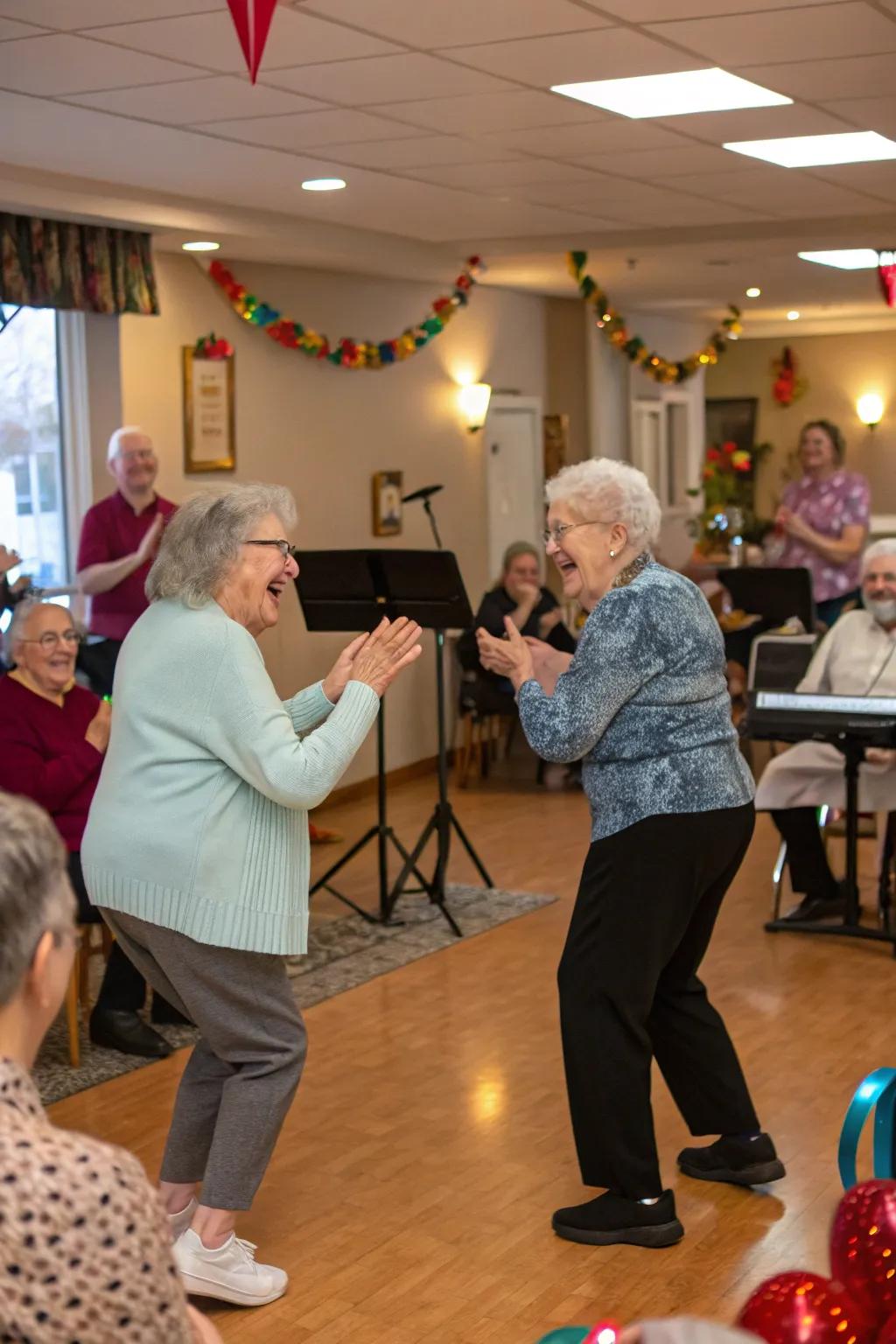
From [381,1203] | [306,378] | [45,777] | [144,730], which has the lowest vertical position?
[381,1203]

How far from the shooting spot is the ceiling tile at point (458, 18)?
3541mm

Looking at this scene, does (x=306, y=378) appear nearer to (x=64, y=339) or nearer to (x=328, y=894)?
(x=64, y=339)

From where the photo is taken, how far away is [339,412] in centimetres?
831

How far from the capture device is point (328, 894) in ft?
21.0

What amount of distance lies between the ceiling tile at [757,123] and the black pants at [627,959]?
7.59 ft

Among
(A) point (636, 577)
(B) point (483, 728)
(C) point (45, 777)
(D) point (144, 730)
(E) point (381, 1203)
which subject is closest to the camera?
(D) point (144, 730)

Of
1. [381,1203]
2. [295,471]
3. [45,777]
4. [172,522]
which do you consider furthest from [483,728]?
[172,522]

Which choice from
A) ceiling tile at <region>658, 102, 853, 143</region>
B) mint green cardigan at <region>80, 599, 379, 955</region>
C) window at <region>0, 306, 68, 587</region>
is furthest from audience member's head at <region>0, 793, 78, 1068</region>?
window at <region>0, 306, 68, 587</region>

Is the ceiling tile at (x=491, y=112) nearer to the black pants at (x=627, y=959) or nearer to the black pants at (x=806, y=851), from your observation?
the black pants at (x=627, y=959)

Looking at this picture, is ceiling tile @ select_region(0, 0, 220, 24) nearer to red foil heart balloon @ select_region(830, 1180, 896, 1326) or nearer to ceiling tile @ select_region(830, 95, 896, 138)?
ceiling tile @ select_region(830, 95, 896, 138)

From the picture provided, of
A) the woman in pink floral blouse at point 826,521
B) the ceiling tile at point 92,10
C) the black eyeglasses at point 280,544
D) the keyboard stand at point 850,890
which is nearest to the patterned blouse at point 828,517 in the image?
the woman in pink floral blouse at point 826,521

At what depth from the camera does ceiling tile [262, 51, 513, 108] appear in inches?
161

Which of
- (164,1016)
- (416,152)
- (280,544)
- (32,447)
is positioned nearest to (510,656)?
(280,544)

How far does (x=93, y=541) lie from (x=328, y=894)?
5.28ft
